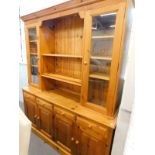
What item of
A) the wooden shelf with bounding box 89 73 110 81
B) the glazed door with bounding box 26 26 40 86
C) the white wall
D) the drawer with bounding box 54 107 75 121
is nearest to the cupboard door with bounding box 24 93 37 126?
the glazed door with bounding box 26 26 40 86

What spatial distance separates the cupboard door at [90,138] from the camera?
1366 millimetres

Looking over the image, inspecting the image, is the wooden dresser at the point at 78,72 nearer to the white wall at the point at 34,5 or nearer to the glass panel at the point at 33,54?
the glass panel at the point at 33,54

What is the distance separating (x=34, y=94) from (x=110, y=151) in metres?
Answer: 1.45

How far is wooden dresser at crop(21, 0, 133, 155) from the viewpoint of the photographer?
1279mm

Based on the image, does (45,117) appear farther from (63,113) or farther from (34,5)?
(34,5)

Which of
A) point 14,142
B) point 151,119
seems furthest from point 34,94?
point 151,119

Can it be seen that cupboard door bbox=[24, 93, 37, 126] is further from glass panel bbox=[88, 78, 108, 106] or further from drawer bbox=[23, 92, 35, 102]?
glass panel bbox=[88, 78, 108, 106]

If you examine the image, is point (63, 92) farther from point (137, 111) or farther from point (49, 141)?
point (137, 111)

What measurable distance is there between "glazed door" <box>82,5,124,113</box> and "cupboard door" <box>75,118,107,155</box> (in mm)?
218

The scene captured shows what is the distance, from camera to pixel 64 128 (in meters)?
1.76

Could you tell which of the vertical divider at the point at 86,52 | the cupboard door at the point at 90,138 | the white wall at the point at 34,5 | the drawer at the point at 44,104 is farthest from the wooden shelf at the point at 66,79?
the white wall at the point at 34,5

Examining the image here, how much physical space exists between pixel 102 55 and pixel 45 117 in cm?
136

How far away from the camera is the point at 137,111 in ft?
1.86

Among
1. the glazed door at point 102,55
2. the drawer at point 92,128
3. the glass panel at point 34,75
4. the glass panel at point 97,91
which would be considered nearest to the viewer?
the glazed door at point 102,55
